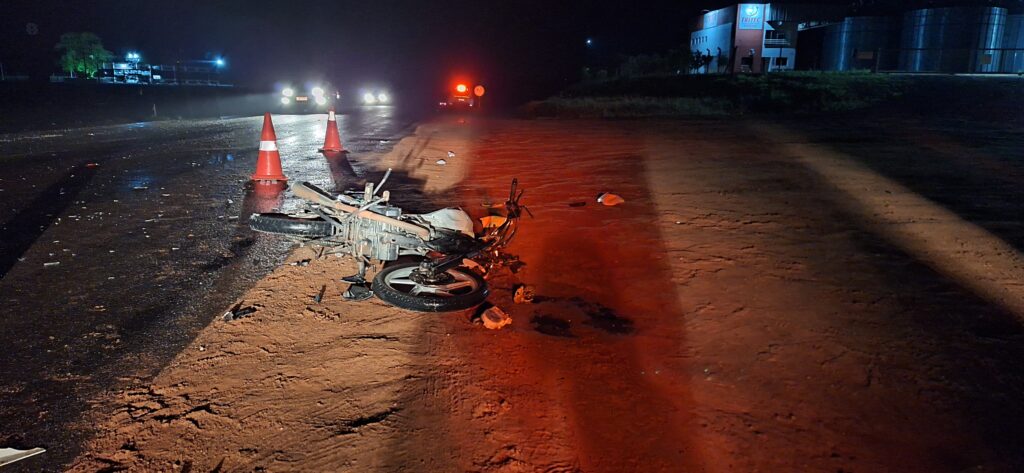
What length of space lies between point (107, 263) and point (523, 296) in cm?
366

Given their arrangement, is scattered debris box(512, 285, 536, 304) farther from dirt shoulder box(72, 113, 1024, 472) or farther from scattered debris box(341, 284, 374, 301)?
scattered debris box(341, 284, 374, 301)

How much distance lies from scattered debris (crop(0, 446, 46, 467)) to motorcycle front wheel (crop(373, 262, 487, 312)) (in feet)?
7.07

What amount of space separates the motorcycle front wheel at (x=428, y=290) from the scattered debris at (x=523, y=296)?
9.4 inches

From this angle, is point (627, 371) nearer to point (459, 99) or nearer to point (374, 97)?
point (459, 99)

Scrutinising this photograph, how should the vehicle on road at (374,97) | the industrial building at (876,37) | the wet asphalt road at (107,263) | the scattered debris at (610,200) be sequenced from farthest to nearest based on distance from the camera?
the vehicle on road at (374,97) → the industrial building at (876,37) → the scattered debris at (610,200) → the wet asphalt road at (107,263)

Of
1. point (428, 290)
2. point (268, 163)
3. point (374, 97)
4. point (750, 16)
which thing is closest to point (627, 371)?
point (428, 290)

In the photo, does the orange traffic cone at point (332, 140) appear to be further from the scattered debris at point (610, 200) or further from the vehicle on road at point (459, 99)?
the vehicle on road at point (459, 99)

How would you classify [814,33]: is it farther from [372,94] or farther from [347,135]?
[347,135]

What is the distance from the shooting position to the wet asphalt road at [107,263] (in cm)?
346

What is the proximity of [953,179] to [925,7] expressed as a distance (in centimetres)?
3615

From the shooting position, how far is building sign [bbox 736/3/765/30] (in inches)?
1962

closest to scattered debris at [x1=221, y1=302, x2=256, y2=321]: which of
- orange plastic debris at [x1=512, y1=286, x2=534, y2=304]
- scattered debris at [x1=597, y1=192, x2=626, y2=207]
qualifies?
orange plastic debris at [x1=512, y1=286, x2=534, y2=304]

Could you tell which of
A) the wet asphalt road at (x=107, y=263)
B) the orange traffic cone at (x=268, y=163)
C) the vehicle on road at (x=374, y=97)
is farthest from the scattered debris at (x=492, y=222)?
the vehicle on road at (x=374, y=97)

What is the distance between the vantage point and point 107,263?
5547mm
